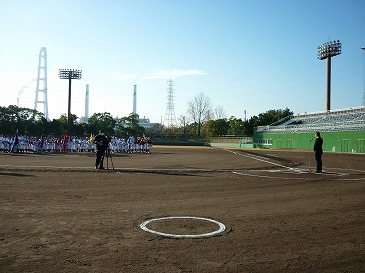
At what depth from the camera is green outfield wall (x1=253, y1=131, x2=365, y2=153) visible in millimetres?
46906

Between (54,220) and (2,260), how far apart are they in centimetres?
220

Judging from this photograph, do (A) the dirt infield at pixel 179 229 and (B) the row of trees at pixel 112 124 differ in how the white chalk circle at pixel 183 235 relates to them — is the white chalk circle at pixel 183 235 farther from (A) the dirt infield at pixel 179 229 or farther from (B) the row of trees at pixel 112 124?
(B) the row of trees at pixel 112 124

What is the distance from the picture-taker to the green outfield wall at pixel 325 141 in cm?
→ 4691

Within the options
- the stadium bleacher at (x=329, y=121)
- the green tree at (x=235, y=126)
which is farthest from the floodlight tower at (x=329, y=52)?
the green tree at (x=235, y=126)

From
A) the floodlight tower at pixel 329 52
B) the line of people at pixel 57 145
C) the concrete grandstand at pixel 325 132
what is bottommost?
the line of people at pixel 57 145

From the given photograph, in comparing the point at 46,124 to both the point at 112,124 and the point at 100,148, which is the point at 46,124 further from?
the point at 100,148

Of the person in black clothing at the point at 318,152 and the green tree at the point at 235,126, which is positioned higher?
the green tree at the point at 235,126

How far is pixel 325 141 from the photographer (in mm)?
53062

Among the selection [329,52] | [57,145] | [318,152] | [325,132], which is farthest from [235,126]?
[318,152]

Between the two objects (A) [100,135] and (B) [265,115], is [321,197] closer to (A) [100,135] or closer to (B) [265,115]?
(A) [100,135]

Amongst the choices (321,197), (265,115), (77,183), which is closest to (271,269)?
(321,197)

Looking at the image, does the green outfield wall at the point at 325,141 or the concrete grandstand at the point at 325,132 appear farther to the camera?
the concrete grandstand at the point at 325,132

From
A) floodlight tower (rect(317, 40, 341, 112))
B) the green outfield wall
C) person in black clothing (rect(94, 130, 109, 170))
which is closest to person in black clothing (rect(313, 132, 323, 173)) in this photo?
person in black clothing (rect(94, 130, 109, 170))

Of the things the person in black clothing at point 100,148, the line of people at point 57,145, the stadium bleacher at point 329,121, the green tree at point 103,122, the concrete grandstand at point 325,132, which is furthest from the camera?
the green tree at point 103,122
